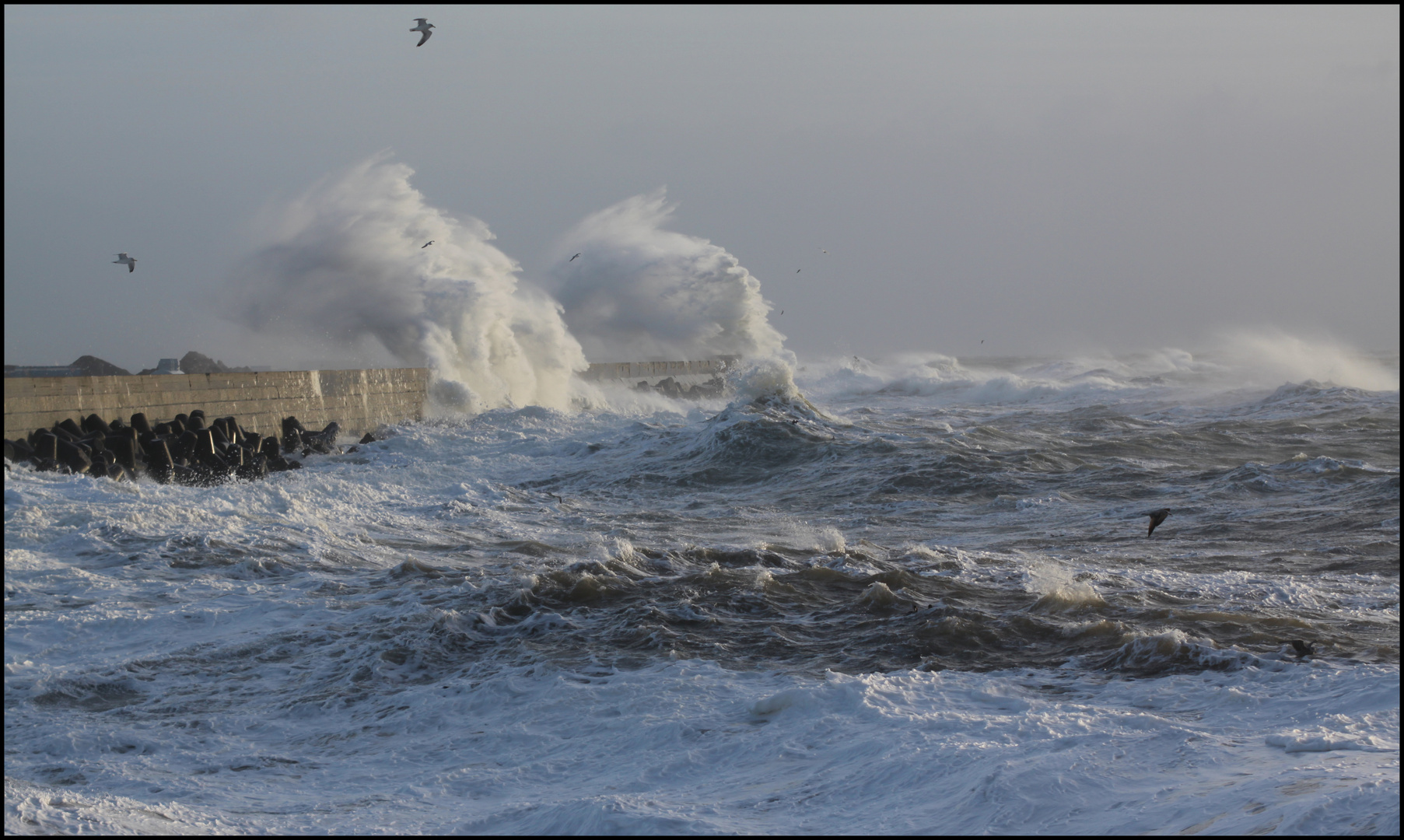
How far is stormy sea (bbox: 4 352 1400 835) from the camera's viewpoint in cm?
367

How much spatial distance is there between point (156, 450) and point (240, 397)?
312cm

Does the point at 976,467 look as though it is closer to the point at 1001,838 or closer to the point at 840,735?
the point at 840,735

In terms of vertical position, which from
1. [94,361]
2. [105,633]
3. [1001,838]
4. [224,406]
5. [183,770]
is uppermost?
[94,361]

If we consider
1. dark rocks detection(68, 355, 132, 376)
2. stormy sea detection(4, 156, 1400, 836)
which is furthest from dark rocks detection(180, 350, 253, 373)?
stormy sea detection(4, 156, 1400, 836)

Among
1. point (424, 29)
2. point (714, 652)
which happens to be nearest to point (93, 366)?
point (424, 29)

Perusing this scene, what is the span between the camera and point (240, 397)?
14500 millimetres

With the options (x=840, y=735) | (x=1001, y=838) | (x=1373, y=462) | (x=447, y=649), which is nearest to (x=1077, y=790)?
(x=1001, y=838)

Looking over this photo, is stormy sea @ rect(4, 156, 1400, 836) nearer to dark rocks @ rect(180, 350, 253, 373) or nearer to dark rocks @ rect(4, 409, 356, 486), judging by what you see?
dark rocks @ rect(4, 409, 356, 486)

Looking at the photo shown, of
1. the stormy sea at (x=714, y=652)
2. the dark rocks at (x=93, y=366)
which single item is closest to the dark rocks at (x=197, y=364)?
the dark rocks at (x=93, y=366)

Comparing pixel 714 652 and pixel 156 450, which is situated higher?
pixel 156 450

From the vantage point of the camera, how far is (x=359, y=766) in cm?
422

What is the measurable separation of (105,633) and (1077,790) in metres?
5.25

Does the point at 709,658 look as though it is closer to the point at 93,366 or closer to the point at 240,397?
the point at 240,397

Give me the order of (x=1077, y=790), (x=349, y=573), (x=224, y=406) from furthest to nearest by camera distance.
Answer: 1. (x=224, y=406)
2. (x=349, y=573)
3. (x=1077, y=790)
